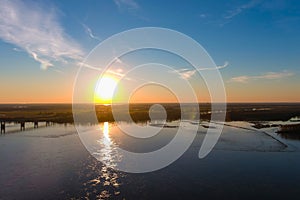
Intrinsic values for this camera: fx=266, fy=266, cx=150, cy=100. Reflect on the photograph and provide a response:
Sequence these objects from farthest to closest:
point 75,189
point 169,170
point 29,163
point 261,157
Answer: point 261,157 < point 29,163 < point 169,170 < point 75,189

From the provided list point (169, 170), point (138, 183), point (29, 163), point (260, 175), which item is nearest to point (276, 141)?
point (260, 175)

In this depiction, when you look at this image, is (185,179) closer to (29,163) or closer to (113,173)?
(113,173)

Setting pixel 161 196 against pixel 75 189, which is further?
pixel 75 189

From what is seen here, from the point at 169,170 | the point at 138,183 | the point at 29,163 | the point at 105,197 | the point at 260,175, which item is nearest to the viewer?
the point at 105,197

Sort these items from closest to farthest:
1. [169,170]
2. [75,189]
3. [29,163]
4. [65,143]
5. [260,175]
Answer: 1. [75,189]
2. [260,175]
3. [169,170]
4. [29,163]
5. [65,143]

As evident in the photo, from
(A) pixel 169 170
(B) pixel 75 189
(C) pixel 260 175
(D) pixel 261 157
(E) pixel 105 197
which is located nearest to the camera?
(E) pixel 105 197

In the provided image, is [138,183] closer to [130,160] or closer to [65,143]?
[130,160]

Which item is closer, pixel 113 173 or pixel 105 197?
pixel 105 197

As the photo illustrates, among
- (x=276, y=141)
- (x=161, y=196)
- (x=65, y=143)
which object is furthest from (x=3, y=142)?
(x=276, y=141)
